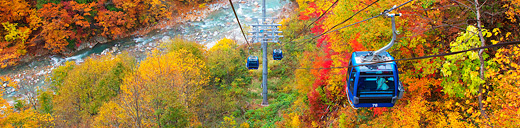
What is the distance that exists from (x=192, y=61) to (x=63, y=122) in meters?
11.7

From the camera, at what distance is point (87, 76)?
2630 cm

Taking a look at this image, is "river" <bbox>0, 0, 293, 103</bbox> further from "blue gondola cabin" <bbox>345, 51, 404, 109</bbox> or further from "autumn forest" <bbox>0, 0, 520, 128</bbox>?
"blue gondola cabin" <bbox>345, 51, 404, 109</bbox>

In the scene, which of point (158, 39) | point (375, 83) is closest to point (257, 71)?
point (158, 39)

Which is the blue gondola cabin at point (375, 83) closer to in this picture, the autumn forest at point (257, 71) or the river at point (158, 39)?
the autumn forest at point (257, 71)

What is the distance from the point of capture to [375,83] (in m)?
9.59

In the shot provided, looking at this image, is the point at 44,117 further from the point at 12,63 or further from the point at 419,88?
the point at 419,88

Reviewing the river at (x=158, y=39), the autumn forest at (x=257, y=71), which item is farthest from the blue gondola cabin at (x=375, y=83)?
the river at (x=158, y=39)

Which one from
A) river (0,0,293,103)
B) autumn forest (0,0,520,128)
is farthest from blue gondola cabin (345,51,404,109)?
river (0,0,293,103)

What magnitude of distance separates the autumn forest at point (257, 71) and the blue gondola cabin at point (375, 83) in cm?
144

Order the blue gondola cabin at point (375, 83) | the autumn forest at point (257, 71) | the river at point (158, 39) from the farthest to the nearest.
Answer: the river at point (158, 39) < the autumn forest at point (257, 71) < the blue gondola cabin at point (375, 83)

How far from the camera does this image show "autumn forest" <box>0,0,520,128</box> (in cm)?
1022

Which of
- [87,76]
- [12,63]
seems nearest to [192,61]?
[87,76]

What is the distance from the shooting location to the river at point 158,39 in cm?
3366

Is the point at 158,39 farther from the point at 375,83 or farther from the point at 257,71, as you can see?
the point at 375,83
